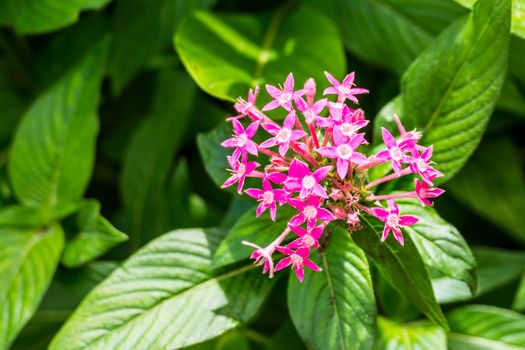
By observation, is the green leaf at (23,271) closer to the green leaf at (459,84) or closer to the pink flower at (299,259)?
the pink flower at (299,259)

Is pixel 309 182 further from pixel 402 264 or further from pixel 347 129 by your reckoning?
pixel 402 264

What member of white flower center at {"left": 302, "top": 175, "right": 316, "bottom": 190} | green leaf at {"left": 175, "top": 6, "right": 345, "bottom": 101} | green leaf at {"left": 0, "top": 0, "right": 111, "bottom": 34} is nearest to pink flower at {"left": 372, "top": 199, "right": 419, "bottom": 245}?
white flower center at {"left": 302, "top": 175, "right": 316, "bottom": 190}

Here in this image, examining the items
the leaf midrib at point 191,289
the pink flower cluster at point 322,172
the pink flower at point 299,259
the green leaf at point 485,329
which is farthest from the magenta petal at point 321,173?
the green leaf at point 485,329

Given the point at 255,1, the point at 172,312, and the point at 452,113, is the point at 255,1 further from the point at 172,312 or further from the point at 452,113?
the point at 172,312

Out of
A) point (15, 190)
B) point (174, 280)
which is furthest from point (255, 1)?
point (174, 280)

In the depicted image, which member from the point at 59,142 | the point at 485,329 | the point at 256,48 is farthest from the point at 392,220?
the point at 59,142

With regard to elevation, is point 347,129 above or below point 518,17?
below
